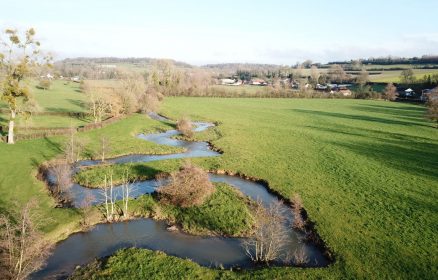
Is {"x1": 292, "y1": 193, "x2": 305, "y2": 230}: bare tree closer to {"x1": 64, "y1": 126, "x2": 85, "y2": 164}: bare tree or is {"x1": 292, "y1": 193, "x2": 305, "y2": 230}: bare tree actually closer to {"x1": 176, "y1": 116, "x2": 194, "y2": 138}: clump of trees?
{"x1": 64, "y1": 126, "x2": 85, "y2": 164}: bare tree

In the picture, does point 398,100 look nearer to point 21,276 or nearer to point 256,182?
point 256,182

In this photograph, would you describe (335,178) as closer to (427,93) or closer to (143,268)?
(143,268)

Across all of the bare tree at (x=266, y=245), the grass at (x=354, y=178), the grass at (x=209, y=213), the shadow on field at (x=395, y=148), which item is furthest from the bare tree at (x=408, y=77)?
the bare tree at (x=266, y=245)

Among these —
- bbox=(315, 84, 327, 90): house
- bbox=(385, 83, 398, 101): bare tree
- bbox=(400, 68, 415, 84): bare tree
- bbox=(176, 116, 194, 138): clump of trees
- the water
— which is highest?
bbox=(400, 68, 415, 84): bare tree

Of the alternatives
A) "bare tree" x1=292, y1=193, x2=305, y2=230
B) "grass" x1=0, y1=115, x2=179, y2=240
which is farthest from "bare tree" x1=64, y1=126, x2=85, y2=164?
"bare tree" x1=292, y1=193, x2=305, y2=230

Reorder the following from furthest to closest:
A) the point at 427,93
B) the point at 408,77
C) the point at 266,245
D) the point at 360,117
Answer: the point at 408,77 → the point at 427,93 → the point at 360,117 → the point at 266,245

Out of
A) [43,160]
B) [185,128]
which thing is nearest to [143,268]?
[43,160]

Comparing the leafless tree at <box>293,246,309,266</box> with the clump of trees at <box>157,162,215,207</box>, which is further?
the clump of trees at <box>157,162,215,207</box>
